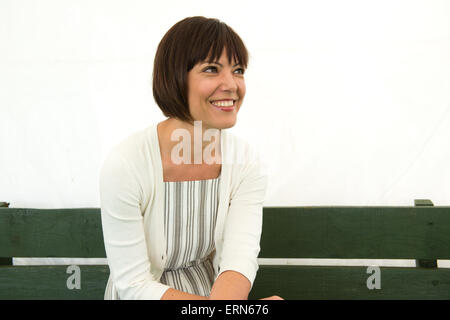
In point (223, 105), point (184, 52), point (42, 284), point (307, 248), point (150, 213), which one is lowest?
point (42, 284)

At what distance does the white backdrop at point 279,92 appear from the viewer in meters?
1.20

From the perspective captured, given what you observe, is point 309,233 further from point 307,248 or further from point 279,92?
point 279,92

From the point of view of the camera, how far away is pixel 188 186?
961 mm

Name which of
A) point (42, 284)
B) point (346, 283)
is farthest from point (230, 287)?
point (42, 284)

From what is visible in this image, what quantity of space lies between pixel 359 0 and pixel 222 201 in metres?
0.83

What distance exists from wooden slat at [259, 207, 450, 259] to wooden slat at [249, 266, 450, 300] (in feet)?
0.17

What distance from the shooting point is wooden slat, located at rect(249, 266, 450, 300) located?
1.20m

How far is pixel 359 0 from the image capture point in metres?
1.20

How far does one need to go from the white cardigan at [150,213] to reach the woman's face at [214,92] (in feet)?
0.51

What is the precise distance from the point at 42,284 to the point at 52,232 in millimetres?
206

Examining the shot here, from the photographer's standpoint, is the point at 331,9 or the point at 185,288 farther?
the point at 331,9
